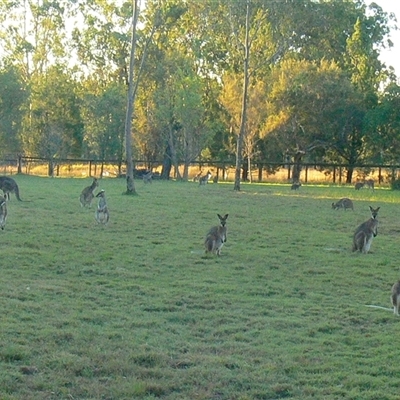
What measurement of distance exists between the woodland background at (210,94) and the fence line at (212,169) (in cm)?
81

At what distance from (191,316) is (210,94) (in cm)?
5343

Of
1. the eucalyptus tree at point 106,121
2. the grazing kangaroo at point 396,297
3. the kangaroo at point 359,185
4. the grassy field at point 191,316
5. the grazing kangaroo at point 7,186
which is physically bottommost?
the grassy field at point 191,316

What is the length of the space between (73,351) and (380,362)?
3.16m

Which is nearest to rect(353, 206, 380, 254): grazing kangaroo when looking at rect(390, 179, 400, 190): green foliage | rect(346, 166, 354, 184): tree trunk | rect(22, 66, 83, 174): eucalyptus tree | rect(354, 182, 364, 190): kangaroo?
rect(354, 182, 364, 190): kangaroo

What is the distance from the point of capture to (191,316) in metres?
9.61

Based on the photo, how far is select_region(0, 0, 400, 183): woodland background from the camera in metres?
54.3

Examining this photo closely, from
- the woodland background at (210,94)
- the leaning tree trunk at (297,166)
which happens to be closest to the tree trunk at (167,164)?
the woodland background at (210,94)

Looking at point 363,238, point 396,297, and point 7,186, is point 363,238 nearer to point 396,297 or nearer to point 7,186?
point 396,297

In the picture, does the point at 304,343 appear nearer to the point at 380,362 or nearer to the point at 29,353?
the point at 380,362

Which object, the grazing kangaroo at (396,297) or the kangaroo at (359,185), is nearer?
the grazing kangaroo at (396,297)

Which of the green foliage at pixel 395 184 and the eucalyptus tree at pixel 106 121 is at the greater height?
the eucalyptus tree at pixel 106 121

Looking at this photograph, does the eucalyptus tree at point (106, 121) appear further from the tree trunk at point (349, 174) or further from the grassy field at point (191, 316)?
the grassy field at point (191, 316)

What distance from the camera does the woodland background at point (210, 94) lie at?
54312 millimetres

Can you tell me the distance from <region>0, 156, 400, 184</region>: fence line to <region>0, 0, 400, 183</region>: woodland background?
81 cm
